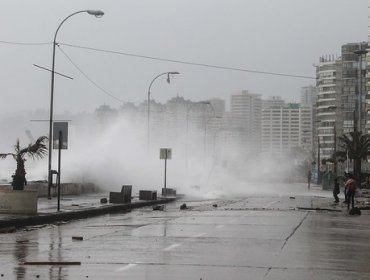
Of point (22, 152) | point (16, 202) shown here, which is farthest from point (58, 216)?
point (22, 152)

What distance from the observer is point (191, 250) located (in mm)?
15258

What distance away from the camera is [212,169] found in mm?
92250

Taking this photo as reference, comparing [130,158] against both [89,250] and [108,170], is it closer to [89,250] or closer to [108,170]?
[108,170]

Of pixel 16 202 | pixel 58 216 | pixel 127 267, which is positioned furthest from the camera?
pixel 58 216

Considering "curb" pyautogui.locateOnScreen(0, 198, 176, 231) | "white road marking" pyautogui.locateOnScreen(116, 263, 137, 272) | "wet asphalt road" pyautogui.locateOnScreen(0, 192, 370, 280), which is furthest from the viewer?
"curb" pyautogui.locateOnScreen(0, 198, 176, 231)

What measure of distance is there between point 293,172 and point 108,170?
430 ft

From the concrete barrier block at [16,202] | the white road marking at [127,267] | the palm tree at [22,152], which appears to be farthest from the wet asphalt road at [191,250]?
the palm tree at [22,152]

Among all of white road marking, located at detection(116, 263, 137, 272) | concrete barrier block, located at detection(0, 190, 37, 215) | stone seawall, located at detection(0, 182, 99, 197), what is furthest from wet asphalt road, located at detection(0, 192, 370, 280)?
stone seawall, located at detection(0, 182, 99, 197)

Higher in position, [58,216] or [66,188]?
[66,188]

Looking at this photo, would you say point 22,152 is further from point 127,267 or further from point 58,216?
point 127,267

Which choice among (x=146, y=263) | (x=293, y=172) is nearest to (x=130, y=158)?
(x=146, y=263)

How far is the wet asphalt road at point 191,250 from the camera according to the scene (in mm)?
11859

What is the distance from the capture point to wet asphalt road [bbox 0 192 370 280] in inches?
467

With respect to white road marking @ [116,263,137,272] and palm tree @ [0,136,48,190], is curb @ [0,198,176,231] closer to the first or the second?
palm tree @ [0,136,48,190]
